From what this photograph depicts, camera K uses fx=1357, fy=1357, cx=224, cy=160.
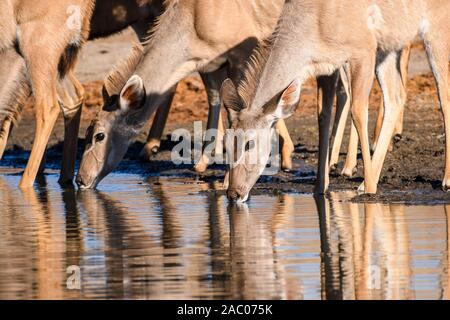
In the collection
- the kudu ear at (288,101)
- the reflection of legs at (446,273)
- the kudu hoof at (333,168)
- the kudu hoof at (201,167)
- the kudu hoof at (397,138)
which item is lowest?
the reflection of legs at (446,273)

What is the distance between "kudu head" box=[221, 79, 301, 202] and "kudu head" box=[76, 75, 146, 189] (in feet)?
5.74

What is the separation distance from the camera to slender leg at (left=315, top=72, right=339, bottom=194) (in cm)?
1313

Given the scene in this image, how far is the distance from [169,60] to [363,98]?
7.59ft

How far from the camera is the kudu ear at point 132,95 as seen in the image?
13719 millimetres

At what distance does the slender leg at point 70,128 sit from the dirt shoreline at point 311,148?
1068 mm

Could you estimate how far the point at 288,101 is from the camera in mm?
12516

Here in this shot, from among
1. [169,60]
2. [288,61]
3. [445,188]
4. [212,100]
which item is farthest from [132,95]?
[445,188]

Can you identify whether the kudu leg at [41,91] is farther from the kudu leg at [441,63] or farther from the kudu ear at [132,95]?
the kudu leg at [441,63]

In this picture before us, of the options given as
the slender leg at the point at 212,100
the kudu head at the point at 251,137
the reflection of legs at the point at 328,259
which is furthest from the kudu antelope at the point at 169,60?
the reflection of legs at the point at 328,259

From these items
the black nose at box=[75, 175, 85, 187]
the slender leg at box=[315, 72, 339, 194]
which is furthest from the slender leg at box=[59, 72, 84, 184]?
the slender leg at box=[315, 72, 339, 194]

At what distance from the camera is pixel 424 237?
32.3 feet

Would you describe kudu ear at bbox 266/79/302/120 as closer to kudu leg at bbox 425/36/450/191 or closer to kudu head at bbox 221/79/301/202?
kudu head at bbox 221/79/301/202

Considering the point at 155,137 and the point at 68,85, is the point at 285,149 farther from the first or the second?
the point at 68,85
